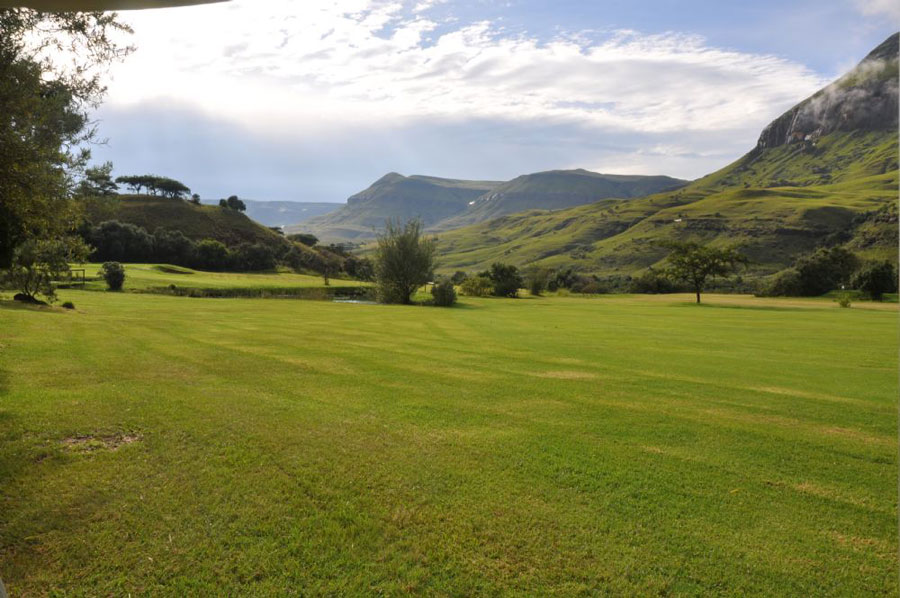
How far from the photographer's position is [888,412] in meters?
12.1

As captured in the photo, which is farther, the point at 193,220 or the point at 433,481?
the point at 193,220

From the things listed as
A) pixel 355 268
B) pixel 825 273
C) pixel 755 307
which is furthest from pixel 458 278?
pixel 825 273

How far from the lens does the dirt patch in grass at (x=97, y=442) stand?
836 centimetres

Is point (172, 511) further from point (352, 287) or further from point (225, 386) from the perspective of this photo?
point (352, 287)

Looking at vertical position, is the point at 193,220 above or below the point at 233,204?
below

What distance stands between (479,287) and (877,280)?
56211 mm

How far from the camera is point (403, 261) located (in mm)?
67500

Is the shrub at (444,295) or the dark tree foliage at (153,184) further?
the dark tree foliage at (153,184)

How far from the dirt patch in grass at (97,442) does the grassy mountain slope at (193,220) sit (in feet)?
466

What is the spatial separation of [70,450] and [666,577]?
370 inches

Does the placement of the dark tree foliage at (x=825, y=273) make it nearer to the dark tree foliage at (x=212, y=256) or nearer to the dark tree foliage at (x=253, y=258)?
the dark tree foliage at (x=253, y=258)

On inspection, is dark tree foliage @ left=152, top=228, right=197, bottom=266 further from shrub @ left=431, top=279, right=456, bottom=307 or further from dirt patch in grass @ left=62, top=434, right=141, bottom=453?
dirt patch in grass @ left=62, top=434, right=141, bottom=453

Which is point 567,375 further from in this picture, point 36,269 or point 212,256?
point 212,256

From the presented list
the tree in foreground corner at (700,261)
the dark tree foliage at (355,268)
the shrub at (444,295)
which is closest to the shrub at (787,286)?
the tree in foreground corner at (700,261)
